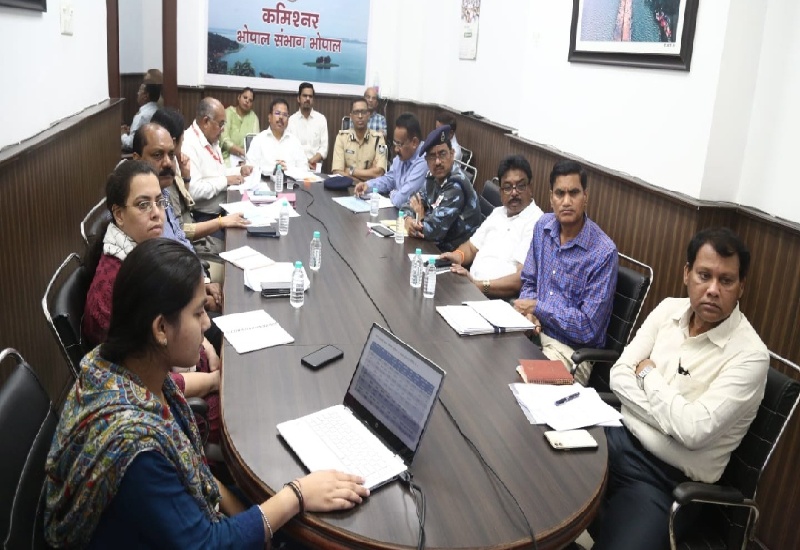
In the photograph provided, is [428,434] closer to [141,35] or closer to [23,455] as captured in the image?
[23,455]

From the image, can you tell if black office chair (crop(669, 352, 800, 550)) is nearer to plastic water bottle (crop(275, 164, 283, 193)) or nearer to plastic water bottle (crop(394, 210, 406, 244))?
plastic water bottle (crop(394, 210, 406, 244))

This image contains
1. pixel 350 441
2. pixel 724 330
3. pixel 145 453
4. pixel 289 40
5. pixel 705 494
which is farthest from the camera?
pixel 289 40

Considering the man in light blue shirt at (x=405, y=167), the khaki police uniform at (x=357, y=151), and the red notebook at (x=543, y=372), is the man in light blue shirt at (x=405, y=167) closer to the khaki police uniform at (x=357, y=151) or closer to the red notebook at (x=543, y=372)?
the khaki police uniform at (x=357, y=151)

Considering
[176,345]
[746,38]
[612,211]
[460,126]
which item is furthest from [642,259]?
[460,126]

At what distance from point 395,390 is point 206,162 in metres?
3.22

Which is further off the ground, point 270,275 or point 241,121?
point 241,121

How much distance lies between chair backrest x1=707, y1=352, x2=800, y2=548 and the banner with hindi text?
6.80 m

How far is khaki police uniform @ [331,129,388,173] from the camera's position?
6.61 m

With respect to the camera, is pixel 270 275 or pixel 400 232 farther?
pixel 400 232

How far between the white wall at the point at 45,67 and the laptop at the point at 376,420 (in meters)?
1.57

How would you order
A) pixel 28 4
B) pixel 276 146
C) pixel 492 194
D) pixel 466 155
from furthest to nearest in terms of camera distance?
pixel 466 155 → pixel 276 146 → pixel 492 194 → pixel 28 4

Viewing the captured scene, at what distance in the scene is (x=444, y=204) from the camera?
11.7 feet

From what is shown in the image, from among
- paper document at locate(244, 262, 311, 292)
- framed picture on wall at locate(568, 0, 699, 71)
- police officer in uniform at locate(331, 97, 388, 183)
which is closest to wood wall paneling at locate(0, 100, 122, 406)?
paper document at locate(244, 262, 311, 292)

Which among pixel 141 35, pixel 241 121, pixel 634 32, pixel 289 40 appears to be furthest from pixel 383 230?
pixel 141 35
